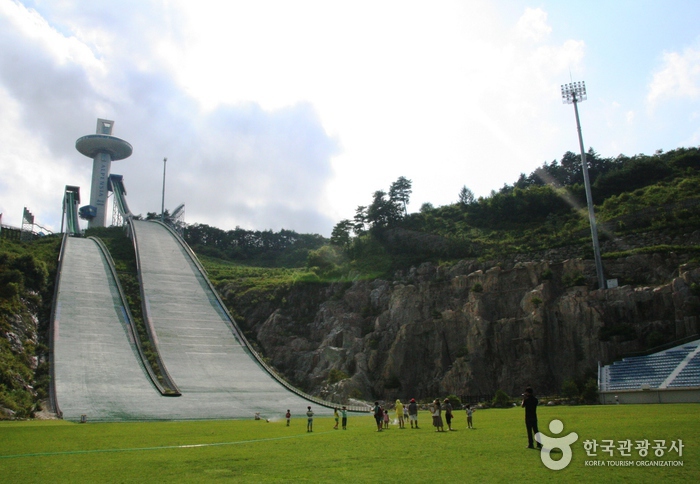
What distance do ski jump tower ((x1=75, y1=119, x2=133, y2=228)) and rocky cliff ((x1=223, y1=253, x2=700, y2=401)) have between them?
5474 centimetres

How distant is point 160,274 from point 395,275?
2370 cm

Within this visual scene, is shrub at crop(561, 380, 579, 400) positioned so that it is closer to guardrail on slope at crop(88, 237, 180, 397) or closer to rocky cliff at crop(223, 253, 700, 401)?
rocky cliff at crop(223, 253, 700, 401)

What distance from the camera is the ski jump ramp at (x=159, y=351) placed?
2959 cm

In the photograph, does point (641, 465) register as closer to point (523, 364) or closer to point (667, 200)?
point (523, 364)

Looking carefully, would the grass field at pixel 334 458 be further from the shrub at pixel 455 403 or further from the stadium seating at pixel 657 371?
the shrub at pixel 455 403

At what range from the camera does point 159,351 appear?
38.2 meters

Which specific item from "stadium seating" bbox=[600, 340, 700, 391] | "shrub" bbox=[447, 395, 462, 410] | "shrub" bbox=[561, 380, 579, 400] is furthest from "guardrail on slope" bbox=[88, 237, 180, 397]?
"stadium seating" bbox=[600, 340, 700, 391]

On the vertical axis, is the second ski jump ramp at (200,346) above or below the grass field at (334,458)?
above

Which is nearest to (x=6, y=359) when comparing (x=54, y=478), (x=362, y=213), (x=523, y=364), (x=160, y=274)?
(x=160, y=274)

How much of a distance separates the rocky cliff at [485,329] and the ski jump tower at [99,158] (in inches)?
2155

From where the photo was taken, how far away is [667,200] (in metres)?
49.1

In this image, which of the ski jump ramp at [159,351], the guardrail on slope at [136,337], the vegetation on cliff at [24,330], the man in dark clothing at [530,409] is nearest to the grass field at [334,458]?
the man in dark clothing at [530,409]

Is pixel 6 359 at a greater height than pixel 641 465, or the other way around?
pixel 6 359

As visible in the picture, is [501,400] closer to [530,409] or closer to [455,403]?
[455,403]
